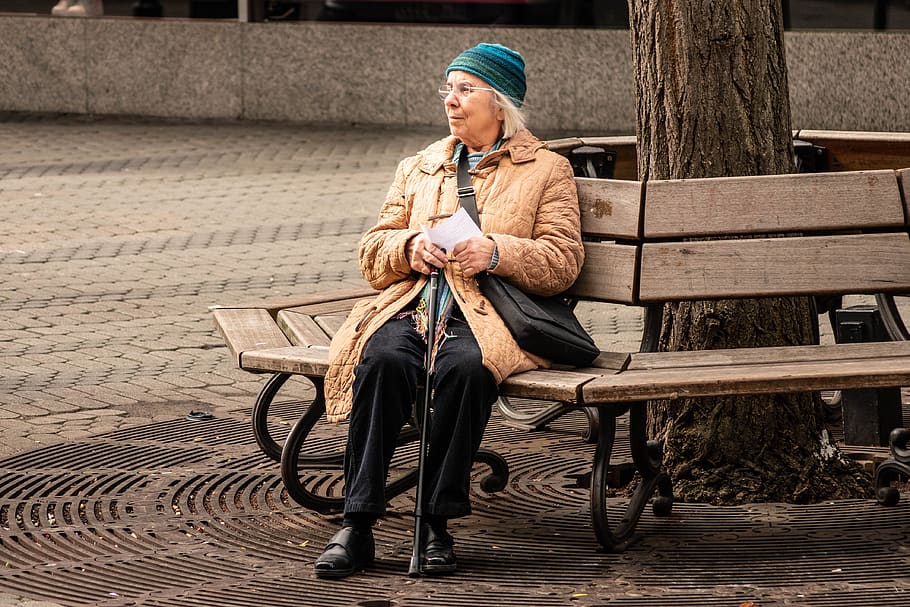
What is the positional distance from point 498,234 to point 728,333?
0.90 meters

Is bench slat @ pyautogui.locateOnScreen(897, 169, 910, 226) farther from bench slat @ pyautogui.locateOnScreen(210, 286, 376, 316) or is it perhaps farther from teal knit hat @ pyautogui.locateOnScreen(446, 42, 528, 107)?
bench slat @ pyautogui.locateOnScreen(210, 286, 376, 316)

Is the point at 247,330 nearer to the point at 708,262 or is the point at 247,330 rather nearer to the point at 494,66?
the point at 494,66

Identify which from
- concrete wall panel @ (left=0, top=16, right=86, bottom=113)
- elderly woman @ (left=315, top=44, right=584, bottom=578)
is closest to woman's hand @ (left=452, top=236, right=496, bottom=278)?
elderly woman @ (left=315, top=44, right=584, bottom=578)

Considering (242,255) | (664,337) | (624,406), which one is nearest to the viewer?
(624,406)

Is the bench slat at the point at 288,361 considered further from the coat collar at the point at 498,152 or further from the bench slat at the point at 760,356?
the bench slat at the point at 760,356

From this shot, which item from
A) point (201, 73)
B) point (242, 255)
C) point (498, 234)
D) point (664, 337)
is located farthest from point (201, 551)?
point (201, 73)

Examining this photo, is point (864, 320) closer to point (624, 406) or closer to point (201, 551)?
point (624, 406)

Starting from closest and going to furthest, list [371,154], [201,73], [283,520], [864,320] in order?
[283,520] → [864,320] → [371,154] → [201,73]

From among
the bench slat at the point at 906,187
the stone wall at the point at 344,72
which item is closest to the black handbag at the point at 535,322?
the bench slat at the point at 906,187

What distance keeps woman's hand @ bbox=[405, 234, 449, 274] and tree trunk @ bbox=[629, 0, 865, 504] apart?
95 cm

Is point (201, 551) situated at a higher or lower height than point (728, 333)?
lower

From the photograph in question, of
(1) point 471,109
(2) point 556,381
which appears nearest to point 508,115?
(1) point 471,109

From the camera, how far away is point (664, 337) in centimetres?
544

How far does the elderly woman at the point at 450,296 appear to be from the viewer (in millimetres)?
4586
